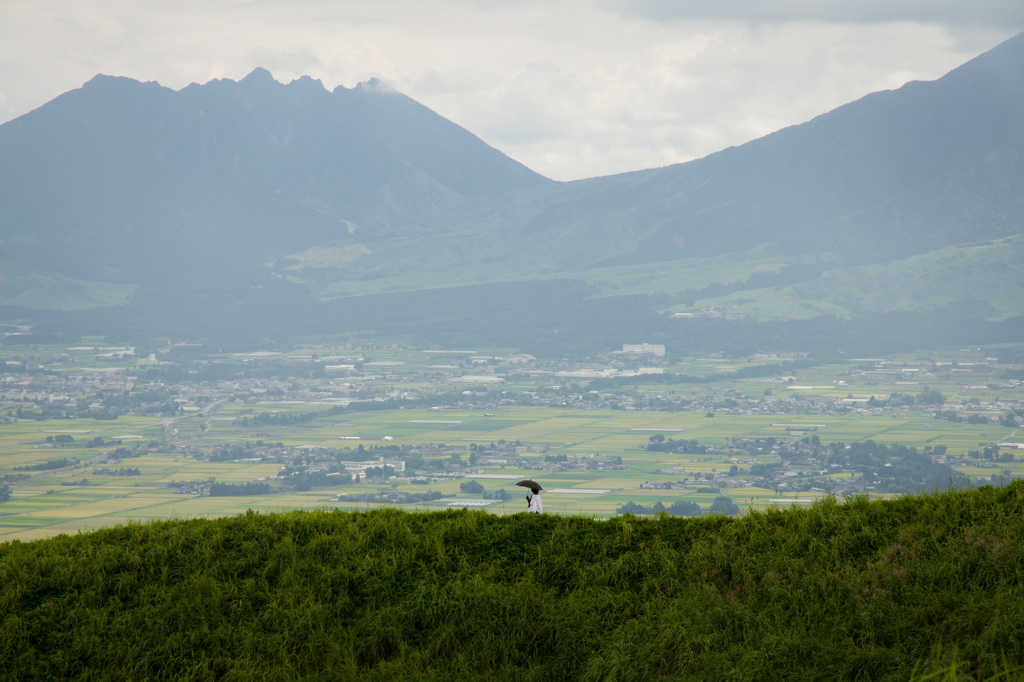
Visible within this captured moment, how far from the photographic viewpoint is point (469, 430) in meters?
54.4

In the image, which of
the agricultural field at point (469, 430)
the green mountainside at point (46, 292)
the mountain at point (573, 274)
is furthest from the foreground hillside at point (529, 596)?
the green mountainside at point (46, 292)

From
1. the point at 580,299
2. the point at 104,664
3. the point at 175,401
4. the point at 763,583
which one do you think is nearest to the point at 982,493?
the point at 763,583

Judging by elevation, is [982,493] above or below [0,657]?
above

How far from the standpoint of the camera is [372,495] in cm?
3272

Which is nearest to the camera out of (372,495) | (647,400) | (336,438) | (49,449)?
(372,495)

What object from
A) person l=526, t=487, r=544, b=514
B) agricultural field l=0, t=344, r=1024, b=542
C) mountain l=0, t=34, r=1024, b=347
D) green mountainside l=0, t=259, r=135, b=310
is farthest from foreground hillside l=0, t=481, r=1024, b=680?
green mountainside l=0, t=259, r=135, b=310

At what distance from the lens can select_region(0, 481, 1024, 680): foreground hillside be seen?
629 centimetres

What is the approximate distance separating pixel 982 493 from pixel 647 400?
62082 millimetres

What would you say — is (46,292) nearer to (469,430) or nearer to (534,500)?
(469,430)

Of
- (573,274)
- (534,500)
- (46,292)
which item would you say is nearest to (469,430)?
A: (534,500)

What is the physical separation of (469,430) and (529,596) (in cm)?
4754

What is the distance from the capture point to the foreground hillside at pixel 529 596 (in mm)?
6289

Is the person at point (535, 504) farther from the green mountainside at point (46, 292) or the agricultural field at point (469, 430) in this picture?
the green mountainside at point (46, 292)

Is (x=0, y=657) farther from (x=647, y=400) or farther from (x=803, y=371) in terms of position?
(x=803, y=371)
